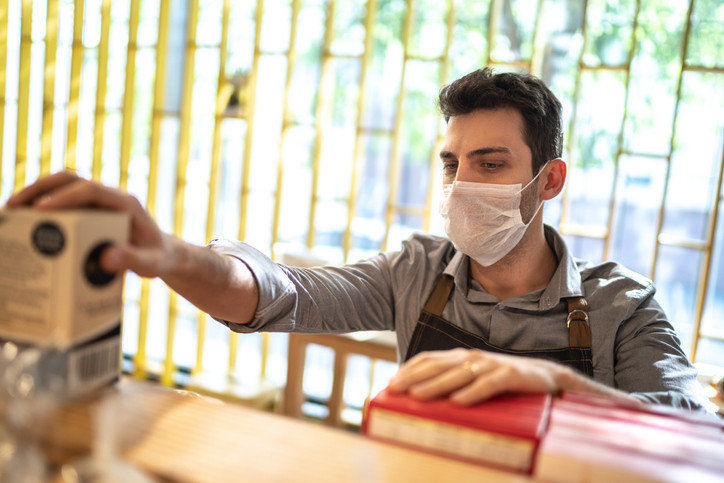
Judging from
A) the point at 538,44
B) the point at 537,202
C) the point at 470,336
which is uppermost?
the point at 538,44

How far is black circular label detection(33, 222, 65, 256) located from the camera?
2.10ft

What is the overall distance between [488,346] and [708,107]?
83.6 inches

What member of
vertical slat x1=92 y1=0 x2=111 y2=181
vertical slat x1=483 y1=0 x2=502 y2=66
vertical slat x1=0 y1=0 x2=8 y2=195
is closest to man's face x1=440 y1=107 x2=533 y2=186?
vertical slat x1=483 y1=0 x2=502 y2=66

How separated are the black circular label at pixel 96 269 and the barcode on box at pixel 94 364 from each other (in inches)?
3.0

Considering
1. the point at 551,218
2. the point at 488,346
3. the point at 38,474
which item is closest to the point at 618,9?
the point at 551,218

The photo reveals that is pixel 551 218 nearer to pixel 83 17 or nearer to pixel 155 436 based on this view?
pixel 155 436

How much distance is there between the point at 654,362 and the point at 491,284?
0.49m

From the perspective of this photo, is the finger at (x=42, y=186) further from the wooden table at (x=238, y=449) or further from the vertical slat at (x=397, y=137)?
the vertical slat at (x=397, y=137)

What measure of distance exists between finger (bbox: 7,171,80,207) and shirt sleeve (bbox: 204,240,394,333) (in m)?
0.42

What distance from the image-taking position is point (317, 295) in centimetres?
153

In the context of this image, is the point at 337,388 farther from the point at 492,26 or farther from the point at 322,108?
the point at 492,26

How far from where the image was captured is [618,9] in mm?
2969

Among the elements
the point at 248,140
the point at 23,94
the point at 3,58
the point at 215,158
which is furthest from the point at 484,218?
the point at 3,58

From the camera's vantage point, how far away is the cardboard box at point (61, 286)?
64 cm
